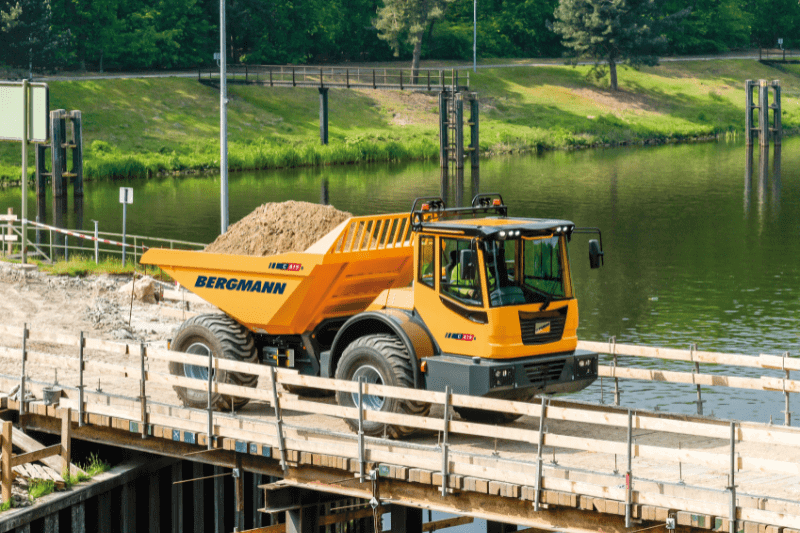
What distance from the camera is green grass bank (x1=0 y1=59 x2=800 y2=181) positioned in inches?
2803

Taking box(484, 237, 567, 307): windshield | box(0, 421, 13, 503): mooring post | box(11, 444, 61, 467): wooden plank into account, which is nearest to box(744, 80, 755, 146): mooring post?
box(484, 237, 567, 307): windshield

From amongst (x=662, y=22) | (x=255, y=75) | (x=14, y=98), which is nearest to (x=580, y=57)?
(x=662, y=22)

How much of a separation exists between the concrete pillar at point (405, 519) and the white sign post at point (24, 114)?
61.3ft

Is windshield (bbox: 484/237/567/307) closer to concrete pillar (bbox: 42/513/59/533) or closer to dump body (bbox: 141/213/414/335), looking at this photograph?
dump body (bbox: 141/213/414/335)

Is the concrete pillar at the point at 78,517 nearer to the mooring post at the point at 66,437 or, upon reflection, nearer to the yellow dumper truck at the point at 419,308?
the mooring post at the point at 66,437

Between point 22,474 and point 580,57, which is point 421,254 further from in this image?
point 580,57

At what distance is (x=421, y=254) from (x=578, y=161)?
197 feet

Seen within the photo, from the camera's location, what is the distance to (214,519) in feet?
56.8

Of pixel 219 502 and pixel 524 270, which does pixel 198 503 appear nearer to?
pixel 219 502

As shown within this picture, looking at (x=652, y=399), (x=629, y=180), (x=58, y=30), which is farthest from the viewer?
(x=58, y=30)

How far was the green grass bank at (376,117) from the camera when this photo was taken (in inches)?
2803

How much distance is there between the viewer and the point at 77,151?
5241 centimetres

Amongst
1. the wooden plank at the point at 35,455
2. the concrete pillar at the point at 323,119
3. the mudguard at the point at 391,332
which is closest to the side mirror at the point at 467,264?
the mudguard at the point at 391,332

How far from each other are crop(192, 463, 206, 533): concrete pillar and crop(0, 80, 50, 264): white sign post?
15915mm
